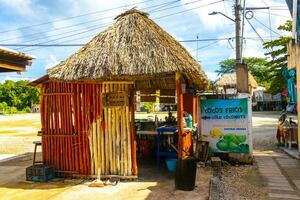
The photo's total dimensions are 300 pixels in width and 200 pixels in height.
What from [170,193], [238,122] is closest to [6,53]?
[170,193]

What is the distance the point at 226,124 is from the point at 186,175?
3821mm

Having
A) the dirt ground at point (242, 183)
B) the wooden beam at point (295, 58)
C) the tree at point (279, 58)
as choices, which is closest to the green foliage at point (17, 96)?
the tree at point (279, 58)

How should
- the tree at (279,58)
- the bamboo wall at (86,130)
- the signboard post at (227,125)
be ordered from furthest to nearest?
the tree at (279,58) → the signboard post at (227,125) → the bamboo wall at (86,130)

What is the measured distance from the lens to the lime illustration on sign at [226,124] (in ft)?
35.1

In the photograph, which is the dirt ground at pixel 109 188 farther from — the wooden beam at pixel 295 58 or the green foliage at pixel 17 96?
the green foliage at pixel 17 96

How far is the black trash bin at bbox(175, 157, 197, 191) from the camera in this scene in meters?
7.59

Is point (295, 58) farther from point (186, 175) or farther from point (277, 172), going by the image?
point (186, 175)

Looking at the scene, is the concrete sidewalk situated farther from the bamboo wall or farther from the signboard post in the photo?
the bamboo wall

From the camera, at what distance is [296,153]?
484 inches

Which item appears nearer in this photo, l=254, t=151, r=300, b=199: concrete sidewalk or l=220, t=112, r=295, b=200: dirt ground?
l=220, t=112, r=295, b=200: dirt ground

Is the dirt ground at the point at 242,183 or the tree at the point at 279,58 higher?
the tree at the point at 279,58

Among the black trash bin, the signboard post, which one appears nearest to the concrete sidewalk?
the signboard post

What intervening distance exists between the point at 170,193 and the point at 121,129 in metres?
2.13

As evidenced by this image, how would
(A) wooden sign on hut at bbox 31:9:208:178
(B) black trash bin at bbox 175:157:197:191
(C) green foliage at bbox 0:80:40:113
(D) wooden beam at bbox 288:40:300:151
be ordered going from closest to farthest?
1. (B) black trash bin at bbox 175:157:197:191
2. (A) wooden sign on hut at bbox 31:9:208:178
3. (D) wooden beam at bbox 288:40:300:151
4. (C) green foliage at bbox 0:80:40:113
